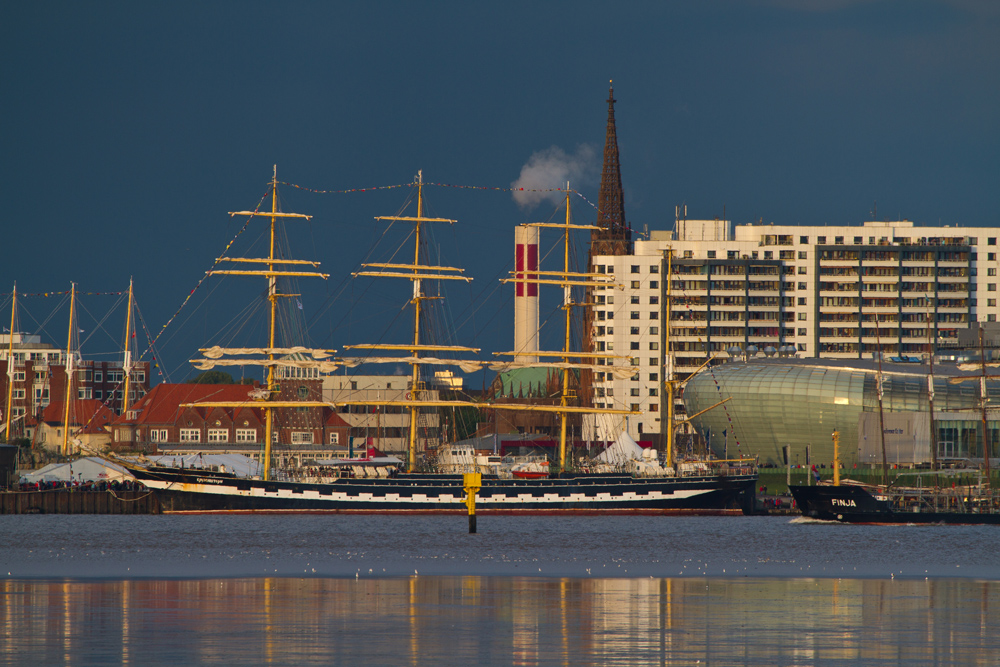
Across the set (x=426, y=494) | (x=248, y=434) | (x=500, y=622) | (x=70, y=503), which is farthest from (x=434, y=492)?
(x=500, y=622)

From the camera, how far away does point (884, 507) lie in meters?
94.1

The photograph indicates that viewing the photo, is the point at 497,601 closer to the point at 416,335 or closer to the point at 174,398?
the point at 416,335

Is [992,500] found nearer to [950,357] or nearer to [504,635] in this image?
[504,635]

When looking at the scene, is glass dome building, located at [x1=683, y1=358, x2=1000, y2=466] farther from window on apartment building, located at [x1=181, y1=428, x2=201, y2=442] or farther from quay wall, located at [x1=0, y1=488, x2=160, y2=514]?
quay wall, located at [x1=0, y1=488, x2=160, y2=514]

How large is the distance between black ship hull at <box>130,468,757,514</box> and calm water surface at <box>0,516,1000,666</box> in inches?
1428

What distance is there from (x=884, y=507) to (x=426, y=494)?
1402 inches

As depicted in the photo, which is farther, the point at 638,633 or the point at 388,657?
the point at 638,633

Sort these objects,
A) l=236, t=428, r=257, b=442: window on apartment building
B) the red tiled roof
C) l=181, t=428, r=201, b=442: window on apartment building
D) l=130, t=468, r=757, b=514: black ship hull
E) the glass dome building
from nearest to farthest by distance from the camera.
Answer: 1. l=130, t=468, r=757, b=514: black ship hull
2. the glass dome building
3. the red tiled roof
4. l=181, t=428, r=201, b=442: window on apartment building
5. l=236, t=428, r=257, b=442: window on apartment building

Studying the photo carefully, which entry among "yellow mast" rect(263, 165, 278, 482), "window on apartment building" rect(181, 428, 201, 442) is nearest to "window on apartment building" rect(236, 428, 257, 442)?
"window on apartment building" rect(181, 428, 201, 442)

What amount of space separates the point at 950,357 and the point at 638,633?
17376cm

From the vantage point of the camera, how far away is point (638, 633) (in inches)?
1196

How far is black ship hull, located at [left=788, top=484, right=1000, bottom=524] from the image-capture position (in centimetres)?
9419

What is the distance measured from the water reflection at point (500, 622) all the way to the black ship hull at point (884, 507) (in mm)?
51053

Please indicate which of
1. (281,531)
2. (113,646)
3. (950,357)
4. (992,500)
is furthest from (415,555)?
(950,357)
